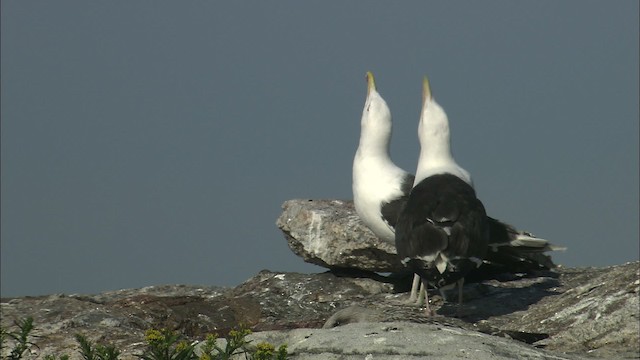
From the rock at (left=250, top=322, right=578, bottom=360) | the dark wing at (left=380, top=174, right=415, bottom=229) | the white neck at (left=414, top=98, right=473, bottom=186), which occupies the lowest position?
the rock at (left=250, top=322, right=578, bottom=360)

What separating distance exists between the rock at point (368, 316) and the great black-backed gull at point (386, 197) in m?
0.28

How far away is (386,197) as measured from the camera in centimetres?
1320

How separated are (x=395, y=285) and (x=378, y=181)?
1.34m

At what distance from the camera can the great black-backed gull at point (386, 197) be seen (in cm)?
1311

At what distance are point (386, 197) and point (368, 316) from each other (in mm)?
4291

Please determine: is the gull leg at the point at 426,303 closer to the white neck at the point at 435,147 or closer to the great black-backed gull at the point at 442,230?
the great black-backed gull at the point at 442,230

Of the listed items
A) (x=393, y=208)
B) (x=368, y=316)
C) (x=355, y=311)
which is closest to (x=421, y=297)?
(x=393, y=208)

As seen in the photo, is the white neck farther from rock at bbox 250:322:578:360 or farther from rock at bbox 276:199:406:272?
rock at bbox 250:322:578:360

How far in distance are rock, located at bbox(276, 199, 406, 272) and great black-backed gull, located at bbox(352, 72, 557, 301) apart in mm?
442

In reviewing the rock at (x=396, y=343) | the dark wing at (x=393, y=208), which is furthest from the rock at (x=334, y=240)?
the rock at (x=396, y=343)

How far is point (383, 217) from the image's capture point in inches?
513

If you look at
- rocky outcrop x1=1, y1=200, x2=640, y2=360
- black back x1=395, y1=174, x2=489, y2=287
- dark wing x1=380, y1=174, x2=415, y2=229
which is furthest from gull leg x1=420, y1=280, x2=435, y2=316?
dark wing x1=380, y1=174, x2=415, y2=229

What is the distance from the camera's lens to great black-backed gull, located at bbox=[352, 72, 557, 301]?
1311cm

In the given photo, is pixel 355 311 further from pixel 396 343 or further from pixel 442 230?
pixel 442 230
